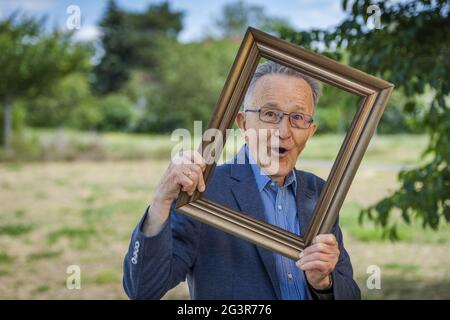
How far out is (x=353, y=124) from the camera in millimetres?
1568

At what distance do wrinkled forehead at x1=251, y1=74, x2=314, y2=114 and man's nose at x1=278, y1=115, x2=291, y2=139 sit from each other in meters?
0.03

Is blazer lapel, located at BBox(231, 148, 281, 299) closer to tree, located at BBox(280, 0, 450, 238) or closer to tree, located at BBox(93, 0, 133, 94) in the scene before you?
tree, located at BBox(280, 0, 450, 238)

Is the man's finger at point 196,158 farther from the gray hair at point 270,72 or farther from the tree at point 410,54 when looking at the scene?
the tree at point 410,54

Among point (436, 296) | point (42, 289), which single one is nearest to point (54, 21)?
point (42, 289)

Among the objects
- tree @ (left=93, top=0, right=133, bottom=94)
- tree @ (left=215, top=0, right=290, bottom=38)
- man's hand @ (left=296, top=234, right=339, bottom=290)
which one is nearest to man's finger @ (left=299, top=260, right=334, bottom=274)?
man's hand @ (left=296, top=234, right=339, bottom=290)

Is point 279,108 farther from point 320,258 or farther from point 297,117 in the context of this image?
point 320,258

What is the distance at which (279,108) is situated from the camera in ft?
5.22

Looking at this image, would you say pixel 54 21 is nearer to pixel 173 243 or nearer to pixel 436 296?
pixel 436 296

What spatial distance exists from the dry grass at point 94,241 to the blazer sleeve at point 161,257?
17.1 inches

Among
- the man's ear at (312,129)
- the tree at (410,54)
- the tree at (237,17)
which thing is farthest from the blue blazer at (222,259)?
the tree at (237,17)

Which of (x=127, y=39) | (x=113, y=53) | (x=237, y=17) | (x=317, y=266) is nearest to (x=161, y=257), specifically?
(x=317, y=266)

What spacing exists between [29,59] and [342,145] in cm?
1635

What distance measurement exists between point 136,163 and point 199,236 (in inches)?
539

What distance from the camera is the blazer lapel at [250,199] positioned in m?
1.60
